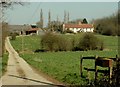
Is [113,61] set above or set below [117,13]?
below

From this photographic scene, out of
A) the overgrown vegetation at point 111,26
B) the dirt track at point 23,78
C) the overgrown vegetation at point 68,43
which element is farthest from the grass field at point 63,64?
the overgrown vegetation at point 68,43

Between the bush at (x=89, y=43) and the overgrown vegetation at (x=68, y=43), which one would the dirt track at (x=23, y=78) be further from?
the bush at (x=89, y=43)

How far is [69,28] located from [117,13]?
127 metres

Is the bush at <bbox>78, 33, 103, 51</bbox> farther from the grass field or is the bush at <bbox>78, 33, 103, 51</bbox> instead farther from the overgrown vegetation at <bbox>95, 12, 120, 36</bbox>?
the overgrown vegetation at <bbox>95, 12, 120, 36</bbox>

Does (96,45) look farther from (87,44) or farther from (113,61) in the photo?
(113,61)

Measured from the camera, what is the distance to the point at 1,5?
2186 cm

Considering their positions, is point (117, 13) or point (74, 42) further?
point (74, 42)

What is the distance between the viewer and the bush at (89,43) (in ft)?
206

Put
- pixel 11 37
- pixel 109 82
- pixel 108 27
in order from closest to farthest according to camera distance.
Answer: pixel 108 27 → pixel 109 82 → pixel 11 37

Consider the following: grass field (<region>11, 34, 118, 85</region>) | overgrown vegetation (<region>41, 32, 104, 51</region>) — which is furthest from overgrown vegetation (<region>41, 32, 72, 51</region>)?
grass field (<region>11, 34, 118, 85</region>)

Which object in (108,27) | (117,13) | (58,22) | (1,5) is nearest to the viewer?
(117,13)

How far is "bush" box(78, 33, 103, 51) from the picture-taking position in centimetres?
6286

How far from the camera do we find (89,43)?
6303 cm

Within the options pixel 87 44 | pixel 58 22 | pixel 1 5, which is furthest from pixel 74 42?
pixel 58 22
